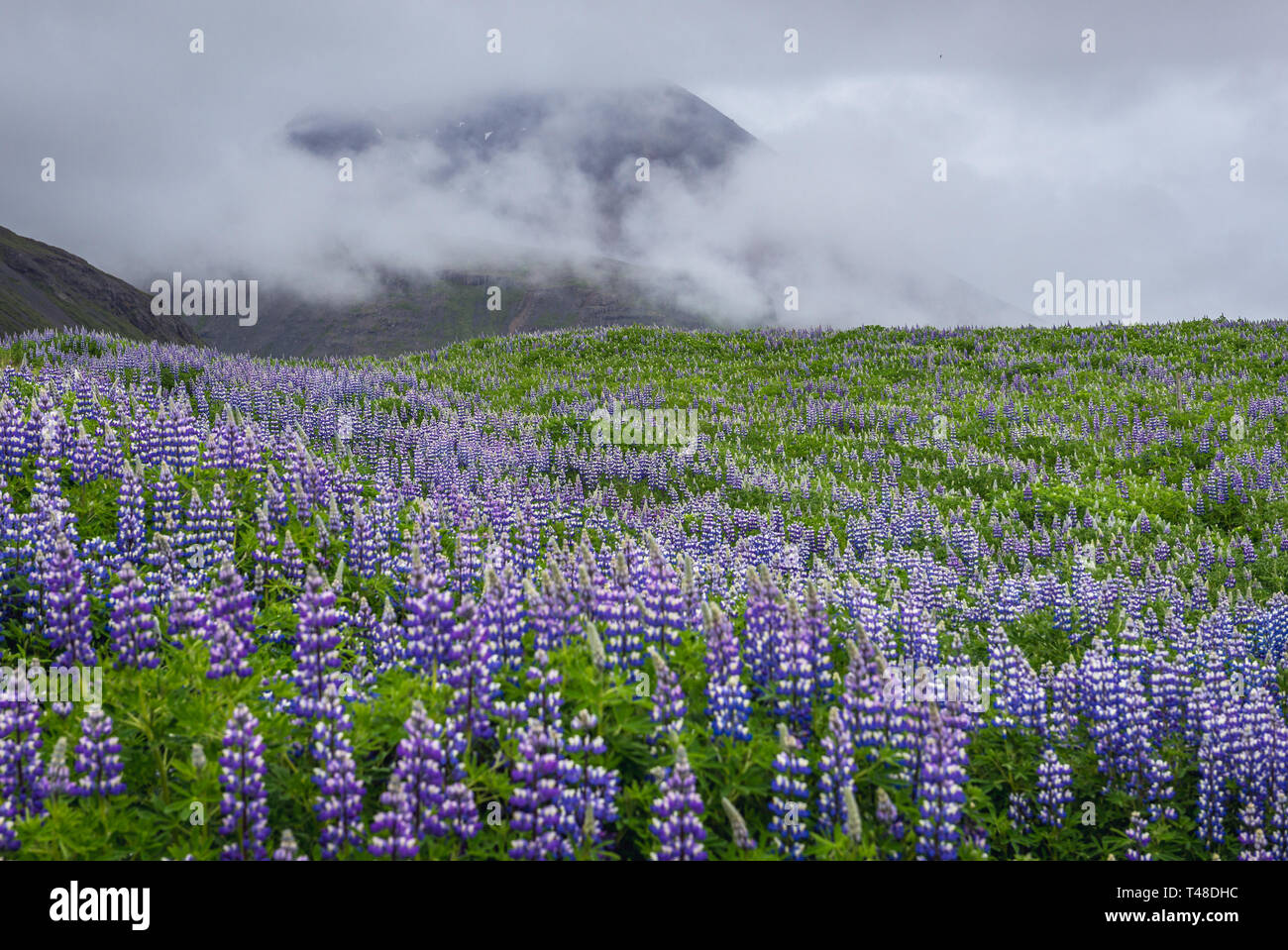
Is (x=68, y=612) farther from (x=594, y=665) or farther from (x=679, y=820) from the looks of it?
(x=679, y=820)

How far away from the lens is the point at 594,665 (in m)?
4.68

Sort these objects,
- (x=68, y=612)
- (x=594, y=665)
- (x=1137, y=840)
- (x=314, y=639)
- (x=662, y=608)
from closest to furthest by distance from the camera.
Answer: (x=314, y=639) → (x=594, y=665) → (x=1137, y=840) → (x=68, y=612) → (x=662, y=608)

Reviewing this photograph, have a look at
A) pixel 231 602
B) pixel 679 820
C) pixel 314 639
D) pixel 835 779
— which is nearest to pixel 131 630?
pixel 231 602

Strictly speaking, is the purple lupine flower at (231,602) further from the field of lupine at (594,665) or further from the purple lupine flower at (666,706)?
the purple lupine flower at (666,706)

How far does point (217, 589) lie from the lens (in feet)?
16.9

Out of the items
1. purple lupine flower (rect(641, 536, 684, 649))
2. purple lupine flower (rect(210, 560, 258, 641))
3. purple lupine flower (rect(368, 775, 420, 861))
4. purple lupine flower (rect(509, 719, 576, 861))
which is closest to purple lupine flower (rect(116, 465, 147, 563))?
purple lupine flower (rect(210, 560, 258, 641))

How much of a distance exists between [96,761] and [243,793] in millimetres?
883

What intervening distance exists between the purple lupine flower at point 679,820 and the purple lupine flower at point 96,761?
2.67 m

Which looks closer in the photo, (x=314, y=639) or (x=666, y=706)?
(x=666, y=706)

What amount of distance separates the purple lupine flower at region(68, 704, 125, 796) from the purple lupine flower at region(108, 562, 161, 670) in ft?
2.46

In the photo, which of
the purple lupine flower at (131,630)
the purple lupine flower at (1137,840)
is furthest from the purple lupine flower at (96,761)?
the purple lupine flower at (1137,840)

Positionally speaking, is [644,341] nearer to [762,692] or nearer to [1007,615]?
[1007,615]
